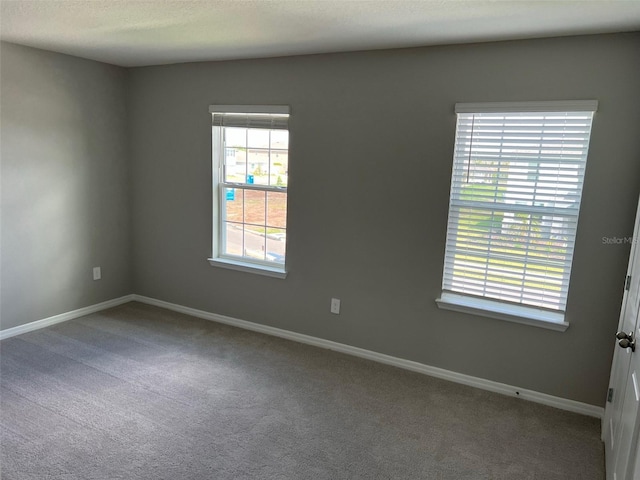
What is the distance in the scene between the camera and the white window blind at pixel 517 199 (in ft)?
8.84

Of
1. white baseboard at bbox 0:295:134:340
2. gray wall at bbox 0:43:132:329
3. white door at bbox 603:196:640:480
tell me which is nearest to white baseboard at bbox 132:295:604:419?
white door at bbox 603:196:640:480

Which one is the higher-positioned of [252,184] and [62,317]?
[252,184]

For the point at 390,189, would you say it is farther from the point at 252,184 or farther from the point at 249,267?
the point at 249,267

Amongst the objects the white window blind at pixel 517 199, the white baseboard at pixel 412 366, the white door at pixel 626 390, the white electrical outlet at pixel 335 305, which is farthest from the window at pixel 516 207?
the white electrical outlet at pixel 335 305

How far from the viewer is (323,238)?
351cm

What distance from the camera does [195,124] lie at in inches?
154

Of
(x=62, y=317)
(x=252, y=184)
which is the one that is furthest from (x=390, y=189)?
(x=62, y=317)

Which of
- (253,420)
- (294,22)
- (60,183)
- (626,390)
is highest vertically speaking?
(294,22)

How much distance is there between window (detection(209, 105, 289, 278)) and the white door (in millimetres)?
2320

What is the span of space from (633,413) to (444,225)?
5.10ft

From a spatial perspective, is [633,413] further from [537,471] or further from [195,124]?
[195,124]

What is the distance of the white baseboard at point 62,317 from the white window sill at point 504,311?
10.0 ft

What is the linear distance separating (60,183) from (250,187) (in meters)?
1.58

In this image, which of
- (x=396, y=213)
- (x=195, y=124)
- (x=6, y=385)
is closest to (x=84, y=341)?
(x=6, y=385)
